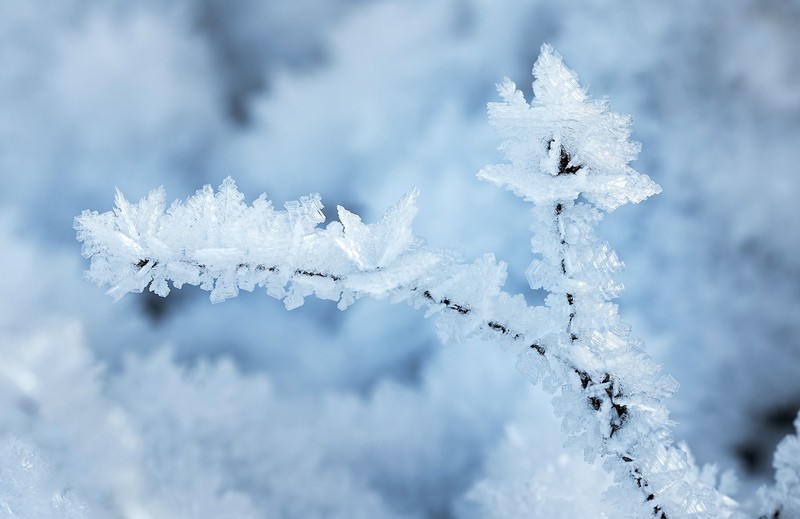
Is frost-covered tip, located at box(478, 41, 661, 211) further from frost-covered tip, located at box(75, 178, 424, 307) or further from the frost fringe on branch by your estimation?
frost-covered tip, located at box(75, 178, 424, 307)

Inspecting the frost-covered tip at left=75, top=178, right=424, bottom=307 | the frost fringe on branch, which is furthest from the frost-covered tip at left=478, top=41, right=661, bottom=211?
the frost-covered tip at left=75, top=178, right=424, bottom=307

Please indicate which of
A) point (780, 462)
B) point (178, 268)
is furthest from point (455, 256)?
point (780, 462)

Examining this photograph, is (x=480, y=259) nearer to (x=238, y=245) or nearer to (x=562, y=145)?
(x=562, y=145)

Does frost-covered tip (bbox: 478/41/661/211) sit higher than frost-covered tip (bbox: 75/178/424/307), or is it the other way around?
frost-covered tip (bbox: 478/41/661/211)

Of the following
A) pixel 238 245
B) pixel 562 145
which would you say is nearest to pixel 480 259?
pixel 562 145

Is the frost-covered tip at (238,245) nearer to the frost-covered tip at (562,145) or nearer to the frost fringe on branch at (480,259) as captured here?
the frost fringe on branch at (480,259)

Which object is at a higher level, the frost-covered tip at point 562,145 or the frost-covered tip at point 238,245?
the frost-covered tip at point 562,145

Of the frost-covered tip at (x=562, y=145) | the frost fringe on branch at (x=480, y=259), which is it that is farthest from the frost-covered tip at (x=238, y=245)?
the frost-covered tip at (x=562, y=145)
